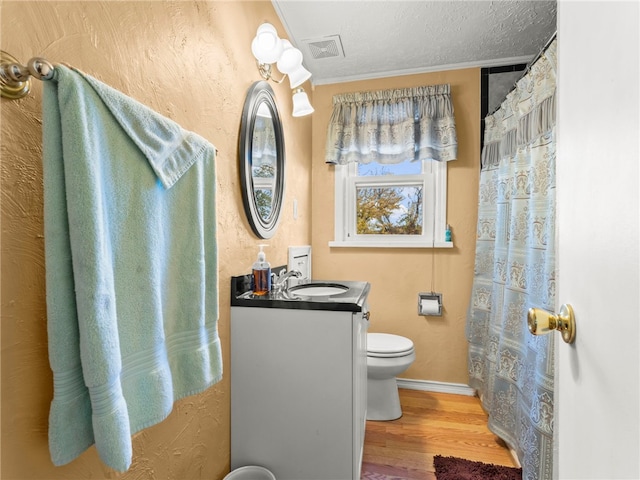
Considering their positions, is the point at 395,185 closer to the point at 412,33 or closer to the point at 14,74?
the point at 412,33

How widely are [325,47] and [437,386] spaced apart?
2.46m

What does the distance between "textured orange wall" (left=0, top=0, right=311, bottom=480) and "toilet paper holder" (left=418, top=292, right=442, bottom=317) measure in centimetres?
137

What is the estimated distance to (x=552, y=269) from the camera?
1.29m

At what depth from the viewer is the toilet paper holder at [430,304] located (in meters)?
2.27

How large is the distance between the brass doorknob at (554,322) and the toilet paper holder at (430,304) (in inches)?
67.4

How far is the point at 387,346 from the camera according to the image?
6.27 ft

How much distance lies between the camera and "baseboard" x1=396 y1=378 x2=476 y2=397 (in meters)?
2.27

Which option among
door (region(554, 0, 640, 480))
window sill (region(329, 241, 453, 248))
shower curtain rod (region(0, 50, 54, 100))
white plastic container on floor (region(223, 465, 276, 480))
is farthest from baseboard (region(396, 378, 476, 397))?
shower curtain rod (region(0, 50, 54, 100))

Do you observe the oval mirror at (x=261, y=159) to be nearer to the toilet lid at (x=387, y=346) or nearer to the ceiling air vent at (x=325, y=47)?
the ceiling air vent at (x=325, y=47)

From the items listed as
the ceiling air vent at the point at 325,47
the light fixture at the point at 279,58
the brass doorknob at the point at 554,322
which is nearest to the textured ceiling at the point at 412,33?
the ceiling air vent at the point at 325,47

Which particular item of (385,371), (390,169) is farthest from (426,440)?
(390,169)

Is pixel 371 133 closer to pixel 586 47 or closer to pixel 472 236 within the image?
pixel 472 236

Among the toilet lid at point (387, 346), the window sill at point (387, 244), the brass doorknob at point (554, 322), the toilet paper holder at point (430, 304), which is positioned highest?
the window sill at point (387, 244)

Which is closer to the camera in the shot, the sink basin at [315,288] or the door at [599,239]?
the door at [599,239]
